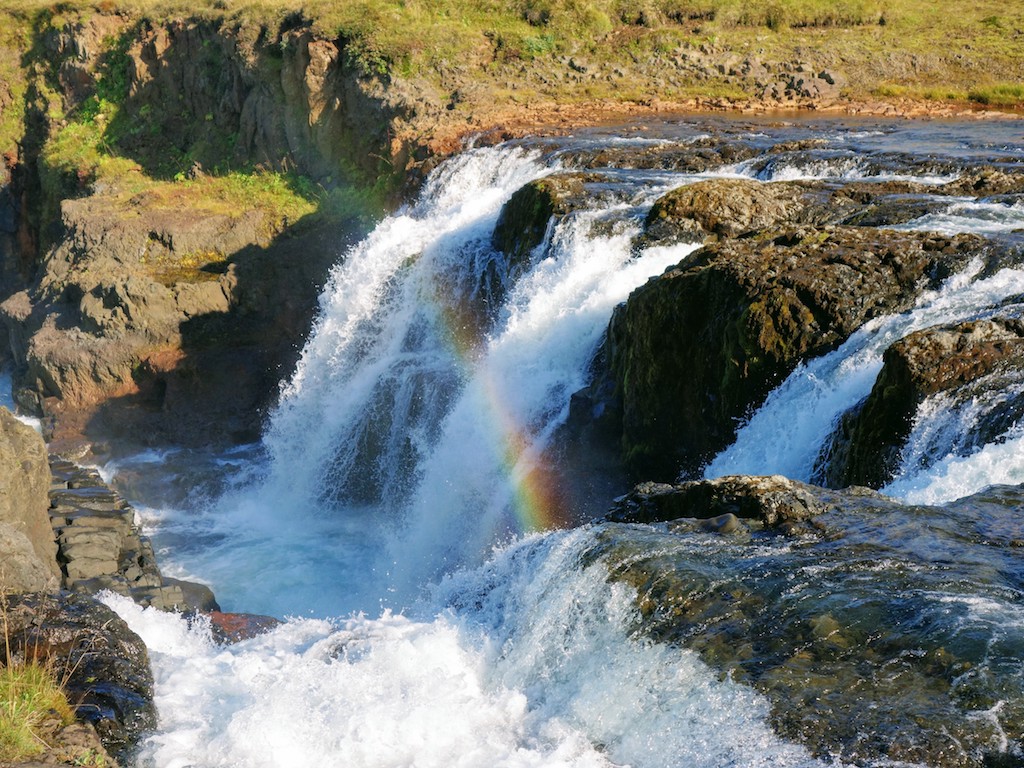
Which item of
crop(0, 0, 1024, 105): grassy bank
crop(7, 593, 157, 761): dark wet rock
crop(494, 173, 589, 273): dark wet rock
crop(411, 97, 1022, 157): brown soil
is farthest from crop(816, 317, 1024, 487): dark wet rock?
crop(0, 0, 1024, 105): grassy bank

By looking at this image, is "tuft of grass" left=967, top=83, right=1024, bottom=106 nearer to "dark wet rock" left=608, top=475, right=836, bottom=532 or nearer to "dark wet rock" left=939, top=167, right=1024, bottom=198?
"dark wet rock" left=939, top=167, right=1024, bottom=198

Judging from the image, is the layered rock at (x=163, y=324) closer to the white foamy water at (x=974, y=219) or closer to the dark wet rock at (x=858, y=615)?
the white foamy water at (x=974, y=219)

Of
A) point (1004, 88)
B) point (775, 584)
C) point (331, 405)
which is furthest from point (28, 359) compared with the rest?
point (1004, 88)

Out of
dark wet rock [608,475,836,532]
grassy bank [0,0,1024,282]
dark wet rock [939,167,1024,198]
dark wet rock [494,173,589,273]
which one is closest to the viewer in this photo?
dark wet rock [608,475,836,532]

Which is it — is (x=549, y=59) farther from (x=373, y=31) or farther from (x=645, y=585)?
(x=645, y=585)

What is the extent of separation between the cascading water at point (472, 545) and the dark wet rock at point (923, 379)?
334mm

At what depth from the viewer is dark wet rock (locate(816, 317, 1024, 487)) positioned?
8023mm

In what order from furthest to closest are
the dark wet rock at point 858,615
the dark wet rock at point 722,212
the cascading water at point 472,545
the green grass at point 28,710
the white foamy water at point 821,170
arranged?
the white foamy water at point 821,170 < the dark wet rock at point 722,212 < the cascading water at point 472,545 < the green grass at point 28,710 < the dark wet rock at point 858,615

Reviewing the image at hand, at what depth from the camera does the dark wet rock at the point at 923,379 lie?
8.02m

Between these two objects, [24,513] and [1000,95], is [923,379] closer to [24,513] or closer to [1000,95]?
[24,513]

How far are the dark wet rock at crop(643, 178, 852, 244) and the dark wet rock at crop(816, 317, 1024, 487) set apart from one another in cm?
486

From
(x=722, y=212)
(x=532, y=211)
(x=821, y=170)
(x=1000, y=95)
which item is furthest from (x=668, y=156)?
(x=1000, y=95)

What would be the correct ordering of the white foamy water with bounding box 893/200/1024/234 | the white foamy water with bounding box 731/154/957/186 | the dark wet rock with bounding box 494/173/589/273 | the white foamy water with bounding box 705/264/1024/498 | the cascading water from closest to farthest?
the cascading water → the white foamy water with bounding box 705/264/1024/498 → the white foamy water with bounding box 893/200/1024/234 → the dark wet rock with bounding box 494/173/589/273 → the white foamy water with bounding box 731/154/957/186

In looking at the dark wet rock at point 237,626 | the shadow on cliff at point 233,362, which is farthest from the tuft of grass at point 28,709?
the shadow on cliff at point 233,362
